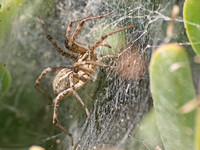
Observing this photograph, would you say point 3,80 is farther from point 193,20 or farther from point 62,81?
point 193,20

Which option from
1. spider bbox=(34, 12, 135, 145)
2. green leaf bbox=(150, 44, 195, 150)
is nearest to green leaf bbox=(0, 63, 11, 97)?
spider bbox=(34, 12, 135, 145)

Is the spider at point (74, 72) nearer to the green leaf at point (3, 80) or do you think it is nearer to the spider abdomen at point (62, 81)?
the spider abdomen at point (62, 81)

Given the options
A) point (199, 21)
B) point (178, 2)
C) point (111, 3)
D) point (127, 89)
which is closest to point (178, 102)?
point (199, 21)

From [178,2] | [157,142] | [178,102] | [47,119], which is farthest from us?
[47,119]

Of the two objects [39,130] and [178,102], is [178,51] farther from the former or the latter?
[39,130]

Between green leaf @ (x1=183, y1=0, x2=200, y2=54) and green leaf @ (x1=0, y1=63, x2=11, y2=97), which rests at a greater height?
green leaf @ (x1=183, y1=0, x2=200, y2=54)

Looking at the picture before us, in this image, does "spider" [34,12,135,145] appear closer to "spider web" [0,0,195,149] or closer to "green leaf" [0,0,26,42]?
"spider web" [0,0,195,149]
